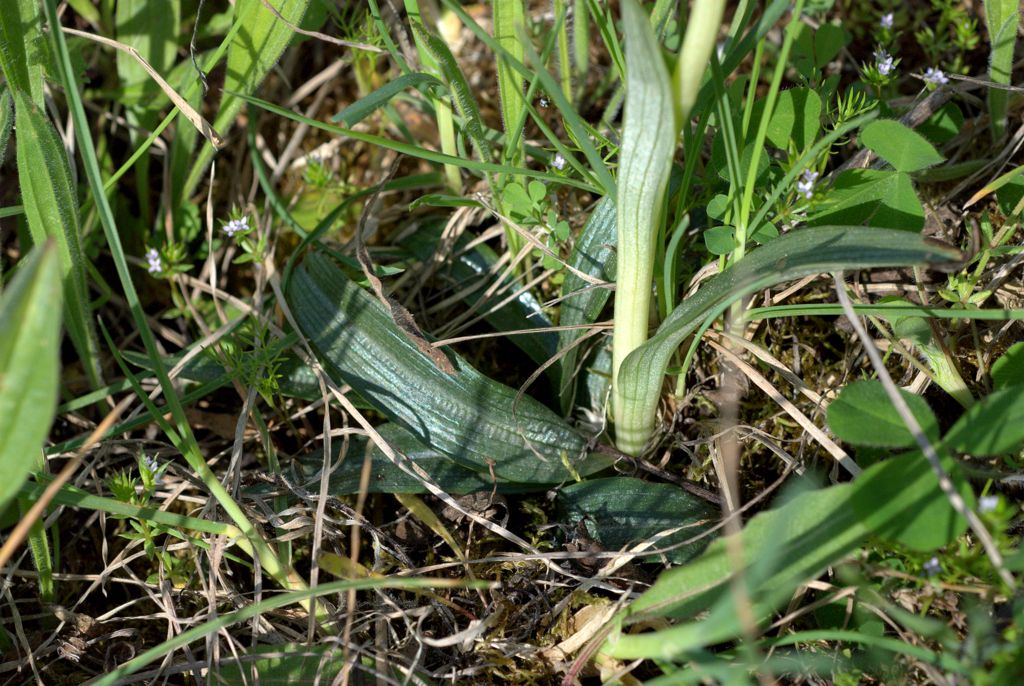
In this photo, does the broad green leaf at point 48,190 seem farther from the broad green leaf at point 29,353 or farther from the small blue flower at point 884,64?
the small blue flower at point 884,64

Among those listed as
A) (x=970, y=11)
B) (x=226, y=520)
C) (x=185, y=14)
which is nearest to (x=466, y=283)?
(x=226, y=520)

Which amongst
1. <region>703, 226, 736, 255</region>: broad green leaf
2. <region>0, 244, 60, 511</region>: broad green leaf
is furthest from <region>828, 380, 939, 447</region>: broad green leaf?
<region>0, 244, 60, 511</region>: broad green leaf

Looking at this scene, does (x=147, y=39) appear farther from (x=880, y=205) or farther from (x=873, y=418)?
(x=873, y=418)

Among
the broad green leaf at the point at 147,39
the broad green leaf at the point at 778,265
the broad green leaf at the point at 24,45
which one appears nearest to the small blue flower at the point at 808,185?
the broad green leaf at the point at 778,265

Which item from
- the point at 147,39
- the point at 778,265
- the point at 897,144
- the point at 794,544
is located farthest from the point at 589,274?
the point at 147,39

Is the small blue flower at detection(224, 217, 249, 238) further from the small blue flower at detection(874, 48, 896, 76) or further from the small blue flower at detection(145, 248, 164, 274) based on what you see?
the small blue flower at detection(874, 48, 896, 76)

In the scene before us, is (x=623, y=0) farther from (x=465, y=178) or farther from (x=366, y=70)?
(x=366, y=70)
